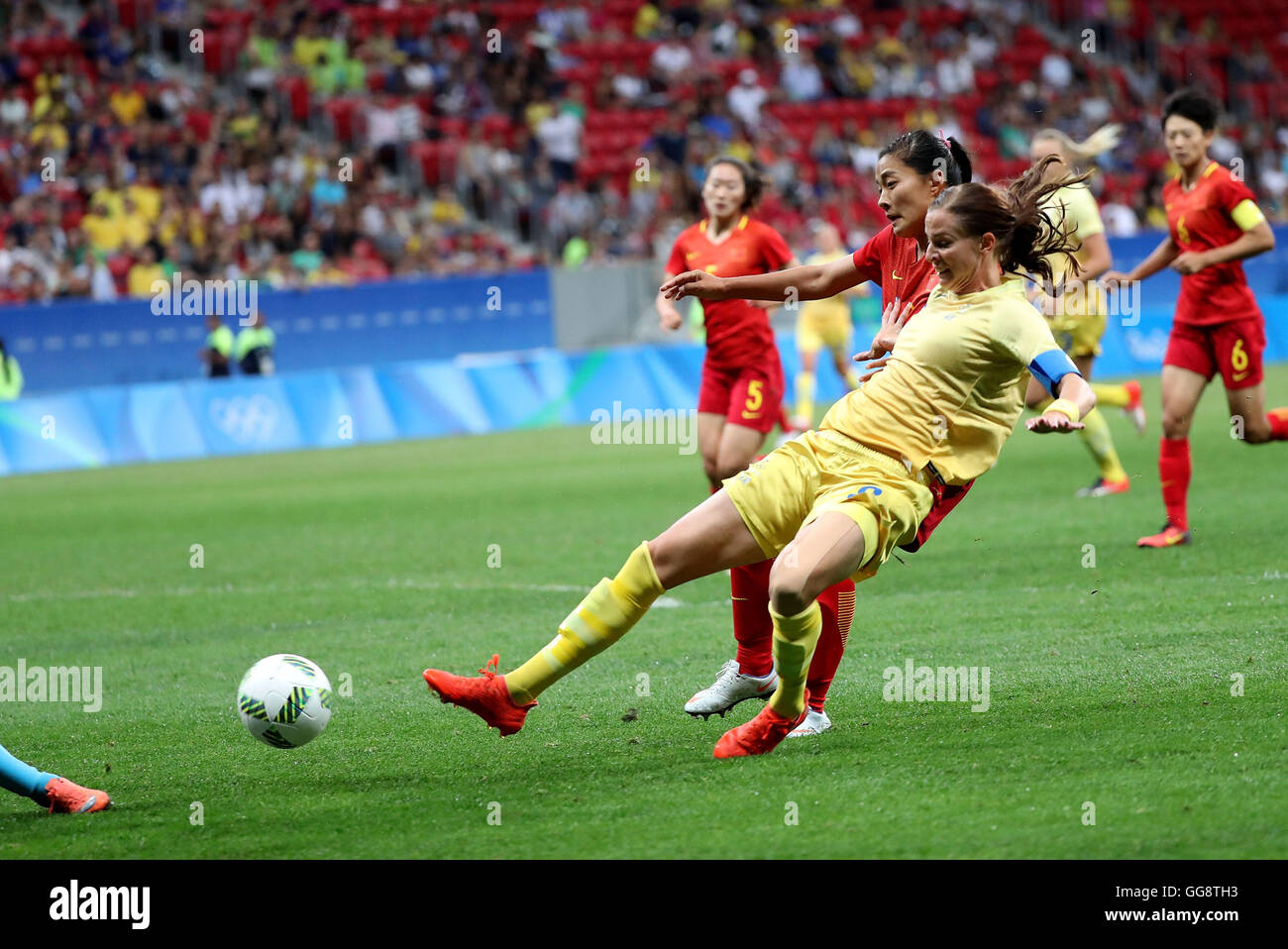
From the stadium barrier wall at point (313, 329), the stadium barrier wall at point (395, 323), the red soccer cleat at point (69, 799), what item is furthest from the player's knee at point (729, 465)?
the stadium barrier wall at point (395, 323)

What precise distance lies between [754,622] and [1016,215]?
1815mm

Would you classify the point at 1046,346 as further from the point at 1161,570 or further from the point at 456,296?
the point at 456,296

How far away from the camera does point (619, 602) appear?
5.48 metres

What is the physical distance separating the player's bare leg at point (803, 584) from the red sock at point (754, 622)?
2.38ft

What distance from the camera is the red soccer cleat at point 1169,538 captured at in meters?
9.75

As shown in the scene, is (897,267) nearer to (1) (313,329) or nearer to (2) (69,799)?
(2) (69,799)

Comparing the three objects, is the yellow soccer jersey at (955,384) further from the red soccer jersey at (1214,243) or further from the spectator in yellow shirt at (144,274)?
the spectator in yellow shirt at (144,274)

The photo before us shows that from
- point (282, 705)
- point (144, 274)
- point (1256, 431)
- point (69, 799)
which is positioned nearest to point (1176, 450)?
point (1256, 431)

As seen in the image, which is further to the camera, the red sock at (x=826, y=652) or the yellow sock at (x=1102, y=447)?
the yellow sock at (x=1102, y=447)

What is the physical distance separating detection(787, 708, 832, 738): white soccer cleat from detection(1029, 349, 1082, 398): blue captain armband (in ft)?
4.94

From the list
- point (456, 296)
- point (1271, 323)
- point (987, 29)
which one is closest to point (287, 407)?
point (456, 296)

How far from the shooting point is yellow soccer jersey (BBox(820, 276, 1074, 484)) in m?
5.32

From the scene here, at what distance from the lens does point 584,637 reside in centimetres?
550
